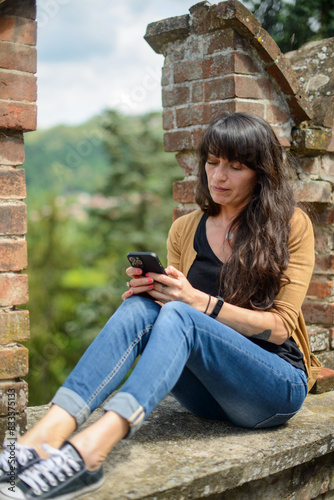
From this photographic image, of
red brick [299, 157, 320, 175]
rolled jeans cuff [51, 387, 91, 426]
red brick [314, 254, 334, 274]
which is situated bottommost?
rolled jeans cuff [51, 387, 91, 426]

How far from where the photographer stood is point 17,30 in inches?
70.8

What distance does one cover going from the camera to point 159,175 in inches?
455

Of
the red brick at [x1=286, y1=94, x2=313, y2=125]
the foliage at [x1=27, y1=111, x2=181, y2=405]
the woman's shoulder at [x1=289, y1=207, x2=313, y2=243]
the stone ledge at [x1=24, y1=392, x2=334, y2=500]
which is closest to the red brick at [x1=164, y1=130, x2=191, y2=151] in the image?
the red brick at [x1=286, y1=94, x2=313, y2=125]

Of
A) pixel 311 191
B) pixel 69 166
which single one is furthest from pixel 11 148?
pixel 69 166

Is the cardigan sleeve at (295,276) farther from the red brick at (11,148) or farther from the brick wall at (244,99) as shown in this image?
the red brick at (11,148)

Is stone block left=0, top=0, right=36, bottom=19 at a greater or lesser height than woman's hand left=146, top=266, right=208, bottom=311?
greater

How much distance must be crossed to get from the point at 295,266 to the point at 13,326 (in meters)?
1.02

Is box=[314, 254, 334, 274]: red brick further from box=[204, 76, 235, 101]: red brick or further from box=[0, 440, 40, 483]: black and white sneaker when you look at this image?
box=[0, 440, 40, 483]: black and white sneaker

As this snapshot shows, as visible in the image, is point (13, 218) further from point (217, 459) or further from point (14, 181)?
point (217, 459)

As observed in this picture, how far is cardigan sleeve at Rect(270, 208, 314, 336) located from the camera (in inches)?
74.7

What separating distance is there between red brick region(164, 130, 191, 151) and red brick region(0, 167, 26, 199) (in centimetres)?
97

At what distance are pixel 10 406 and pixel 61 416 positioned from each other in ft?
1.19

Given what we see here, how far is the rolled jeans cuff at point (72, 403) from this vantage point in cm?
155

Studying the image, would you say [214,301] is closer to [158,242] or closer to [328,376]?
[328,376]
